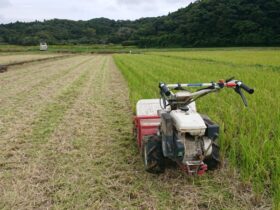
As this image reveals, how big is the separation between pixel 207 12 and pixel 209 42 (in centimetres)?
823

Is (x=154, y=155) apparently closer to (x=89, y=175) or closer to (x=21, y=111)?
(x=89, y=175)

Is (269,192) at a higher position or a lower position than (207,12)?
lower

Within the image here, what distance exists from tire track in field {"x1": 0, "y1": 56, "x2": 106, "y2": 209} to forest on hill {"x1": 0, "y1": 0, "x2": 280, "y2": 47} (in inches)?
2186

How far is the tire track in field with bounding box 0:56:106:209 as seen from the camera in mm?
2641

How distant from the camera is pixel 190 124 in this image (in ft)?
8.11

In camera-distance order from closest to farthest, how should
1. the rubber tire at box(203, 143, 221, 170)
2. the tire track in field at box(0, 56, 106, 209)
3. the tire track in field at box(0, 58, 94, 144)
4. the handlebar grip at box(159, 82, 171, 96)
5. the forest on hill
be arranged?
the handlebar grip at box(159, 82, 171, 96) < the tire track in field at box(0, 56, 106, 209) < the rubber tire at box(203, 143, 221, 170) < the tire track in field at box(0, 58, 94, 144) < the forest on hill

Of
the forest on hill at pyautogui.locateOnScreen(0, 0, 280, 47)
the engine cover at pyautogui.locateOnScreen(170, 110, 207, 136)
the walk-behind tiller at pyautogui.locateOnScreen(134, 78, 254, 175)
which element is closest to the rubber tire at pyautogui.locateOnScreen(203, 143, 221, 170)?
the walk-behind tiller at pyautogui.locateOnScreen(134, 78, 254, 175)

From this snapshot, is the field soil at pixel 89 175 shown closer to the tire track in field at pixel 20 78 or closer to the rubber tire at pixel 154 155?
the rubber tire at pixel 154 155

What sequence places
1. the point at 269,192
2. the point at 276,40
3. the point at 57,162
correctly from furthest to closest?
the point at 276,40 → the point at 57,162 → the point at 269,192

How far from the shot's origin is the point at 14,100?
293 inches

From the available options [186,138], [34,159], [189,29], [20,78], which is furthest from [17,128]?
[189,29]

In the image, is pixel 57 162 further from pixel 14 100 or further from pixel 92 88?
pixel 92 88

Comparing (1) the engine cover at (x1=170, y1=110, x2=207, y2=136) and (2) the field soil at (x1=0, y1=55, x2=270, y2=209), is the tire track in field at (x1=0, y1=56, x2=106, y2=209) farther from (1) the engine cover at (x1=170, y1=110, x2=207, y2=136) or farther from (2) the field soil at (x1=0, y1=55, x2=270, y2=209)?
(1) the engine cover at (x1=170, y1=110, x2=207, y2=136)

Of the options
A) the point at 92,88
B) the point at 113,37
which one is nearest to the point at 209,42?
the point at 113,37
